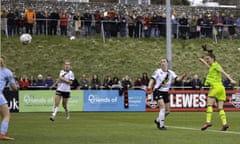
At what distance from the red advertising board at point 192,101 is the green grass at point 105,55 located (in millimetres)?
7320

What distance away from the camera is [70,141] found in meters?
18.6

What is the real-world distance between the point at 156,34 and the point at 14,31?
1127 centimetres

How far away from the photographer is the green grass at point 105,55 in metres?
49.4

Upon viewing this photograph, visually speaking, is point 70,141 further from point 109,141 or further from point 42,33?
point 42,33

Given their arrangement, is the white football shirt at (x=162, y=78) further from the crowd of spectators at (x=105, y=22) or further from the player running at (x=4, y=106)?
the crowd of spectators at (x=105, y=22)

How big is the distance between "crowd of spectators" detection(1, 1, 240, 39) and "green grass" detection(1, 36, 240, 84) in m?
0.65

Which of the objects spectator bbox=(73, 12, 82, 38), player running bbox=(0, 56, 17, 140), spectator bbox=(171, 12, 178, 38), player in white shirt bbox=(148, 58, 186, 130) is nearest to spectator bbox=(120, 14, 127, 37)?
spectator bbox=(73, 12, 82, 38)

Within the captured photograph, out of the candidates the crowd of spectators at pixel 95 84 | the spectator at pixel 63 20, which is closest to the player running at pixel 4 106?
the crowd of spectators at pixel 95 84

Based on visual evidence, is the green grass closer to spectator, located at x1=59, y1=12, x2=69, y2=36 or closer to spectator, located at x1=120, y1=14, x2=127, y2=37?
spectator, located at x1=120, y1=14, x2=127, y2=37

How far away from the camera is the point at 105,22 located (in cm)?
5141

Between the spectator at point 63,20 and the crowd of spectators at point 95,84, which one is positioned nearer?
the crowd of spectators at point 95,84

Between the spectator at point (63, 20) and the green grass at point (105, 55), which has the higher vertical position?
the spectator at point (63, 20)

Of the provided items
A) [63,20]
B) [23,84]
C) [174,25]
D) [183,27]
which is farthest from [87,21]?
[23,84]

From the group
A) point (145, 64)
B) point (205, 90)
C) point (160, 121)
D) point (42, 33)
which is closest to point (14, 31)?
point (42, 33)
